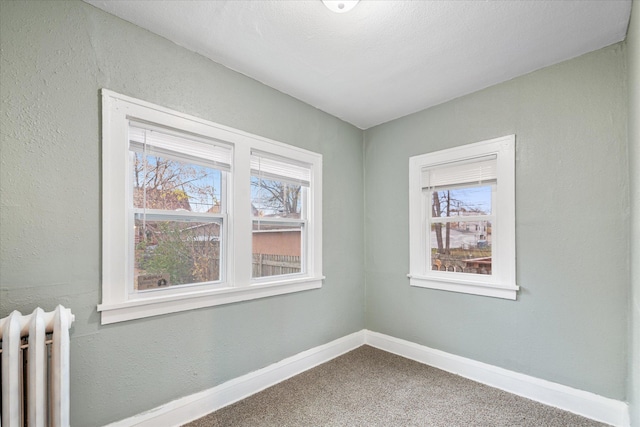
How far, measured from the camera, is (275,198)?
2.66 meters

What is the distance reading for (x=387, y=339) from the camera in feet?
10.3

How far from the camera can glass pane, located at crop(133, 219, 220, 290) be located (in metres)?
1.89

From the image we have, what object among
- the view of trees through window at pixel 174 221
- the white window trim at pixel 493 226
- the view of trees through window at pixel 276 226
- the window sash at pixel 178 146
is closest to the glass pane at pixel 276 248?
the view of trees through window at pixel 276 226

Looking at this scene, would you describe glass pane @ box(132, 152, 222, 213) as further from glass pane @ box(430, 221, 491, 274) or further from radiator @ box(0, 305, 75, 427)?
glass pane @ box(430, 221, 491, 274)

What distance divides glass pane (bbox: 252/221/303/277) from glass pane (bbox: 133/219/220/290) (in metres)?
0.35

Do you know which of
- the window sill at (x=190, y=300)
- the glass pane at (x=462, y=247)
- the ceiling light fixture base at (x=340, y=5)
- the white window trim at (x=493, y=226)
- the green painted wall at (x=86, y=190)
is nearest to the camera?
the green painted wall at (x=86, y=190)

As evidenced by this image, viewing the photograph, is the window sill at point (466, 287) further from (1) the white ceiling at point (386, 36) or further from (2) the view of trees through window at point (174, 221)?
(2) the view of trees through window at point (174, 221)

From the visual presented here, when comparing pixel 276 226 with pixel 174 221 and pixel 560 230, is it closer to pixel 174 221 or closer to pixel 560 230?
pixel 174 221

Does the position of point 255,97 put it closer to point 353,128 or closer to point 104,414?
point 353,128

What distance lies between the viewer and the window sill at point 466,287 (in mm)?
2350

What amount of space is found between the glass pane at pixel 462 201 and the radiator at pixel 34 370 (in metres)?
2.87

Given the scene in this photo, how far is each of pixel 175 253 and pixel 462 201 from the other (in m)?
2.48

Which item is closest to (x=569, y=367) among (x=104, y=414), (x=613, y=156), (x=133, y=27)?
(x=613, y=156)

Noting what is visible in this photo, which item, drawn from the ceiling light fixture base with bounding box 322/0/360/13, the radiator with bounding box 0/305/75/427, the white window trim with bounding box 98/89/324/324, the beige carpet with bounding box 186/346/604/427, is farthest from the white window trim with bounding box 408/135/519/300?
the radiator with bounding box 0/305/75/427
